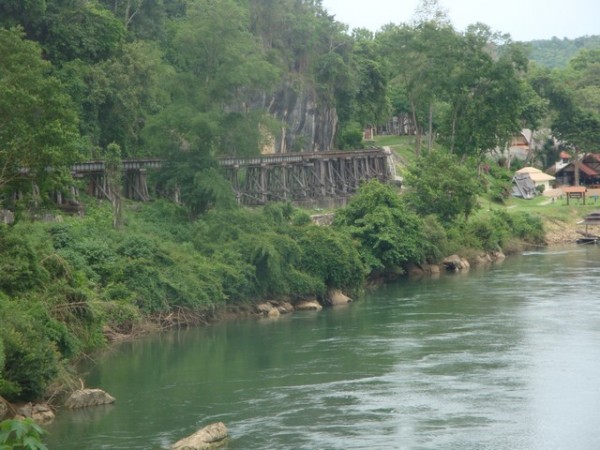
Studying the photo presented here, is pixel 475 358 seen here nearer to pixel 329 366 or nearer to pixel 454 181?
pixel 329 366

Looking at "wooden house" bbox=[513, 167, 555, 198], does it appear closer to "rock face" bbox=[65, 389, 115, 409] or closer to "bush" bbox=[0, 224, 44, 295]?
"bush" bbox=[0, 224, 44, 295]

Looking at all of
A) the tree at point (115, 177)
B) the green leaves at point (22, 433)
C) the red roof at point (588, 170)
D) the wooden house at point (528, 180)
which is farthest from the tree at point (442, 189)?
the green leaves at point (22, 433)

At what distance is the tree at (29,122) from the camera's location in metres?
36.2

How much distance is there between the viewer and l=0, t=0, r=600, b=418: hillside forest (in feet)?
119

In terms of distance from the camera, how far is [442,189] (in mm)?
63750

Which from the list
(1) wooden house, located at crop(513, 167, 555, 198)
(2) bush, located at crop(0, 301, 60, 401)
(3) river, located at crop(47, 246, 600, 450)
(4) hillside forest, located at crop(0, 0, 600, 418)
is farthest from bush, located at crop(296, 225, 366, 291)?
(1) wooden house, located at crop(513, 167, 555, 198)

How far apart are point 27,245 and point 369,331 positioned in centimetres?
1309

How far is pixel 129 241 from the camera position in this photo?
144 feet

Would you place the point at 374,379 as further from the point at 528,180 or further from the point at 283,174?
the point at 528,180

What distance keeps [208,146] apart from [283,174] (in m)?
11.1

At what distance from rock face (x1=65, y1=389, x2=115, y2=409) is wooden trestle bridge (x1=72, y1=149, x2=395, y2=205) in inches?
840

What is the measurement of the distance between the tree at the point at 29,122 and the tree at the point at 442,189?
28282mm

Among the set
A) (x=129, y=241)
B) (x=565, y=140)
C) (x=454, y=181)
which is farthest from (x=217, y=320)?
(x=565, y=140)

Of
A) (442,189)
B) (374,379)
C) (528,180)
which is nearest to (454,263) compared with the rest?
(442,189)
